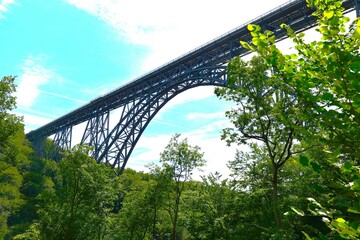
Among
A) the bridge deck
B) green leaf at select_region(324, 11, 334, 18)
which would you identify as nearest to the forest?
green leaf at select_region(324, 11, 334, 18)

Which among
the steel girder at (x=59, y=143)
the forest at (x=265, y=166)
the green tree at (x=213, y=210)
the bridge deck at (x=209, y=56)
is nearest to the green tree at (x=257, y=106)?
the forest at (x=265, y=166)

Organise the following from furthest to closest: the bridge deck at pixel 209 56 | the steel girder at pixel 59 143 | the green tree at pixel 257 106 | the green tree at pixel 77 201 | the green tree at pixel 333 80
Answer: the steel girder at pixel 59 143 < the bridge deck at pixel 209 56 < the green tree at pixel 77 201 < the green tree at pixel 257 106 < the green tree at pixel 333 80

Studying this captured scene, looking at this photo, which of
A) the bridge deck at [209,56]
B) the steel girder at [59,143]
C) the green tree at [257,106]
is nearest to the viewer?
the green tree at [257,106]

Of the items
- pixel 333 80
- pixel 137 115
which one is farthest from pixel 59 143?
pixel 333 80

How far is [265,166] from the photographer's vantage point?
19.4 metres

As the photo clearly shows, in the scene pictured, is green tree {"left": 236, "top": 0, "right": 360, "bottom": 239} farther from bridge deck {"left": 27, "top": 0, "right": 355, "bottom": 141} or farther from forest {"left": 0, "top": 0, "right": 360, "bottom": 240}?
bridge deck {"left": 27, "top": 0, "right": 355, "bottom": 141}

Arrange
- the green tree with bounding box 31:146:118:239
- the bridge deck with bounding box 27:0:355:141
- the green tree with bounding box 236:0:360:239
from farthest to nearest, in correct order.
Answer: the bridge deck with bounding box 27:0:355:141 → the green tree with bounding box 31:146:118:239 → the green tree with bounding box 236:0:360:239

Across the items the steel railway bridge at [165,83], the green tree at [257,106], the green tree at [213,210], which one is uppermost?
the steel railway bridge at [165,83]

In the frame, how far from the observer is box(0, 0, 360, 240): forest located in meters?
2.41

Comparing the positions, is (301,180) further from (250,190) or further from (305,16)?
(305,16)

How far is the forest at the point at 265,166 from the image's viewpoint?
7.92ft

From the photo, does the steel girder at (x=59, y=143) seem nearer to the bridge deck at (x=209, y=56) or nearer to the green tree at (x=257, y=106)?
the bridge deck at (x=209, y=56)

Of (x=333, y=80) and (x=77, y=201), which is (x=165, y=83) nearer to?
(x=77, y=201)

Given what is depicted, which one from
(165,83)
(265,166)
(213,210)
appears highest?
(165,83)
